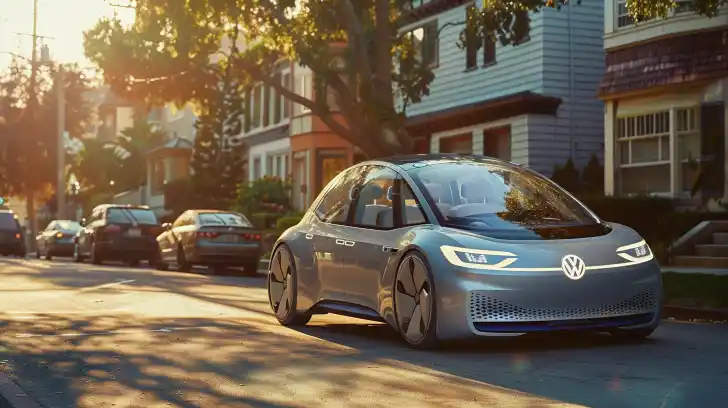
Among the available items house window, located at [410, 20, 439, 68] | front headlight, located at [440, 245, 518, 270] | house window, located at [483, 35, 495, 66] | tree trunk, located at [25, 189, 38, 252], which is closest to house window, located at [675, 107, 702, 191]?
house window, located at [483, 35, 495, 66]

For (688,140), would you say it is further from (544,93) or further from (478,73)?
(478,73)

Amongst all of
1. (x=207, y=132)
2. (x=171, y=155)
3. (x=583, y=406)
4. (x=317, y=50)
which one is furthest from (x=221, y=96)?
(x=583, y=406)

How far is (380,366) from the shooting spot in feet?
29.1

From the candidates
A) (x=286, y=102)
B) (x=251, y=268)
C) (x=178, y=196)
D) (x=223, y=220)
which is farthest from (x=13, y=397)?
(x=178, y=196)

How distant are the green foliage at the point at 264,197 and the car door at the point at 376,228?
115 feet

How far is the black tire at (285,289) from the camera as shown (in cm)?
1224

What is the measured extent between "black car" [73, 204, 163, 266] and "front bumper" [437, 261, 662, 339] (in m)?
25.7

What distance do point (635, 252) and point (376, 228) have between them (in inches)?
88.2

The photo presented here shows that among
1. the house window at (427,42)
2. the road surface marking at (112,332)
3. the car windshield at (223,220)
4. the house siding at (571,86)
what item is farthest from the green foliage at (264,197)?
the road surface marking at (112,332)

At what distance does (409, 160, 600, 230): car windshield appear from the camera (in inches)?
402

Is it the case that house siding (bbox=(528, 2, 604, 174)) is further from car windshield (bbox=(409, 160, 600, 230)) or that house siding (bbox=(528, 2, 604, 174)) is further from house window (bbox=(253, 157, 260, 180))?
house window (bbox=(253, 157, 260, 180))

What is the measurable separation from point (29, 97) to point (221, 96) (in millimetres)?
20253

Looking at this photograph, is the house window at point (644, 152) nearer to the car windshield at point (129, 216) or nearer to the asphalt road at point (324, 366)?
the car windshield at point (129, 216)

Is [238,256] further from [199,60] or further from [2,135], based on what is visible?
[2,135]
